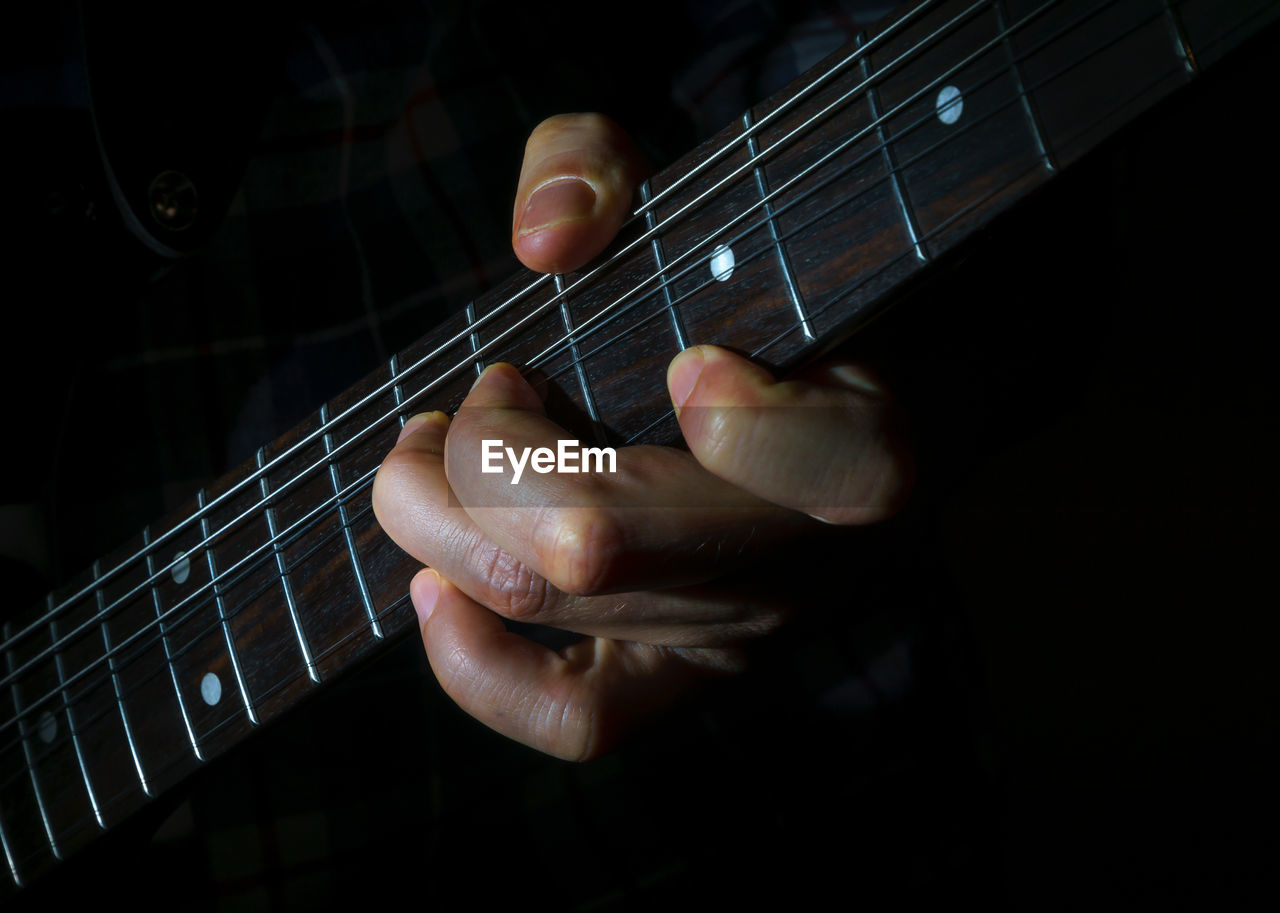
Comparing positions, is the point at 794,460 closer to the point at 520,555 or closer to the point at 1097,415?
the point at 520,555

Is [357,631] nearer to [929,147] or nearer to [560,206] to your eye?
[560,206]

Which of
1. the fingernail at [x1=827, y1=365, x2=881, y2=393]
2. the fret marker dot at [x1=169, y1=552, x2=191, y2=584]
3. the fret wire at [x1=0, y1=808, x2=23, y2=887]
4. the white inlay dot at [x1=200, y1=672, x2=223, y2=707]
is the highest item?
the fret marker dot at [x1=169, y1=552, x2=191, y2=584]

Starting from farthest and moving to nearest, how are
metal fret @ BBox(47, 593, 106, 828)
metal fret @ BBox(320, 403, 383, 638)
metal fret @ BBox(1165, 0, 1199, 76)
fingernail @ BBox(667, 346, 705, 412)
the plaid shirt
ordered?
1. the plaid shirt
2. metal fret @ BBox(47, 593, 106, 828)
3. metal fret @ BBox(320, 403, 383, 638)
4. fingernail @ BBox(667, 346, 705, 412)
5. metal fret @ BBox(1165, 0, 1199, 76)

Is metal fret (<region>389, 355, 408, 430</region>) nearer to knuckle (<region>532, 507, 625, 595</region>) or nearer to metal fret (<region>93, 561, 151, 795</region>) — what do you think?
knuckle (<region>532, 507, 625, 595</region>)

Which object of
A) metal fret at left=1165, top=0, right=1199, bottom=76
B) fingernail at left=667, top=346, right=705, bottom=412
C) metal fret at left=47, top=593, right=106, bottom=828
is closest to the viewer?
metal fret at left=1165, top=0, right=1199, bottom=76

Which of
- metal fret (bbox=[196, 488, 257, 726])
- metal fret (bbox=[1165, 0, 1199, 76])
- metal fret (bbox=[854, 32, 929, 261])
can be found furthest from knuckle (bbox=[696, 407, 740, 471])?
metal fret (bbox=[196, 488, 257, 726])

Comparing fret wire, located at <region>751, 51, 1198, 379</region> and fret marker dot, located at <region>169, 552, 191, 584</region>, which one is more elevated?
fret marker dot, located at <region>169, 552, 191, 584</region>

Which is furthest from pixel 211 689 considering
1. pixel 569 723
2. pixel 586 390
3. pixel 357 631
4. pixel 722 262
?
pixel 722 262
